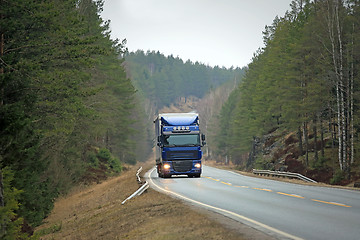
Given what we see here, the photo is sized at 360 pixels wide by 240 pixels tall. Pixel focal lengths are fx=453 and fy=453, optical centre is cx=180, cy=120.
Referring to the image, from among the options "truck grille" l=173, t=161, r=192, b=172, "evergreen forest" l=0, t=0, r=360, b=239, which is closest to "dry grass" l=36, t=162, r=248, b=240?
"evergreen forest" l=0, t=0, r=360, b=239

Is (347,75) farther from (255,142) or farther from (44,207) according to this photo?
(255,142)

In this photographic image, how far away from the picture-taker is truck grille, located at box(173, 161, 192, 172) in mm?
28450

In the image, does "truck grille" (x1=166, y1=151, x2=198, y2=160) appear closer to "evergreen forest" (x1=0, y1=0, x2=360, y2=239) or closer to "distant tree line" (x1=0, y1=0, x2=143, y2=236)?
"evergreen forest" (x1=0, y1=0, x2=360, y2=239)

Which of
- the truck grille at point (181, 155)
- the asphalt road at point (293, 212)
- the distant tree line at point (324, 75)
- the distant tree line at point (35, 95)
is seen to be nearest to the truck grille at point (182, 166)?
the truck grille at point (181, 155)

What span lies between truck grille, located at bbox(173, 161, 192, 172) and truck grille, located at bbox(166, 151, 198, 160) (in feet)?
1.45

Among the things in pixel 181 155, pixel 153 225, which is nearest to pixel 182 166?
pixel 181 155

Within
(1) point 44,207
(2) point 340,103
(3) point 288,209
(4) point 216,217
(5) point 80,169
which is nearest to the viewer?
(4) point 216,217

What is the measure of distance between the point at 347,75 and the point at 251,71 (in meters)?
41.9

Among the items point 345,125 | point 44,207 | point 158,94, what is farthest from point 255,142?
point 158,94

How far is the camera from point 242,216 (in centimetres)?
1231

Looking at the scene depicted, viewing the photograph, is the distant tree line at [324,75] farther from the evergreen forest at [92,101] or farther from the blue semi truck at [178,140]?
the blue semi truck at [178,140]

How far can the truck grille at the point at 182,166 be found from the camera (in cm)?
2845

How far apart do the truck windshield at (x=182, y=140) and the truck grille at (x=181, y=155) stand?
0.50 meters

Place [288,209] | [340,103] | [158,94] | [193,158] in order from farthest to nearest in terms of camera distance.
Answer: [158,94], [340,103], [193,158], [288,209]
